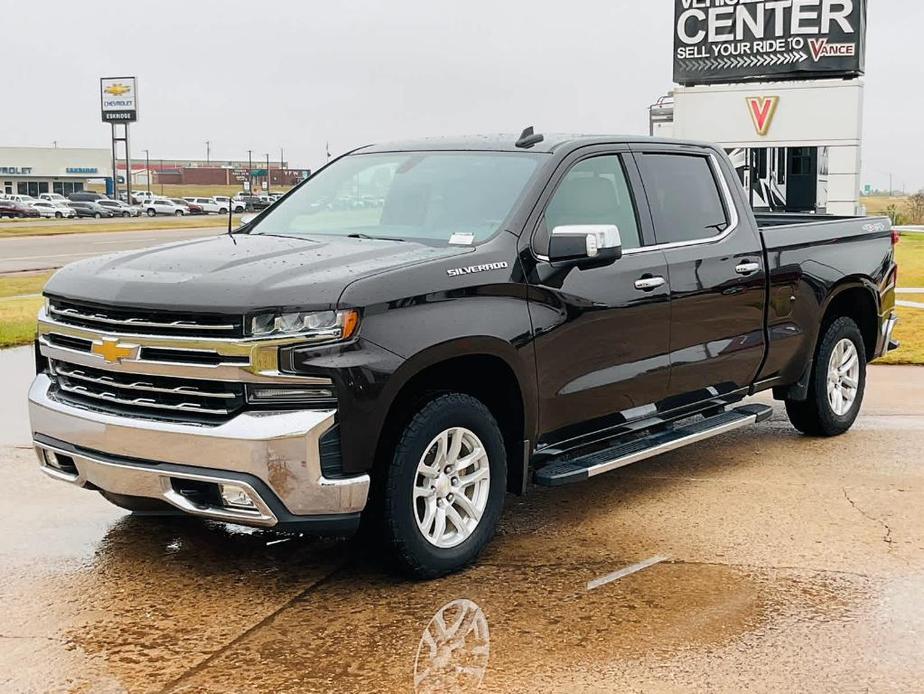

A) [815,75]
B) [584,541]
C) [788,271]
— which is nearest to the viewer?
[584,541]

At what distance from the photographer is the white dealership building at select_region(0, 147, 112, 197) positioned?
11406 cm

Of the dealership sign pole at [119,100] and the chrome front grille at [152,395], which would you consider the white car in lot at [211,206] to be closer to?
the dealership sign pole at [119,100]

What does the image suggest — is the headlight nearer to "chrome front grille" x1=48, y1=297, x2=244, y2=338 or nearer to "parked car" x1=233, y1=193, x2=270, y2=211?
"chrome front grille" x1=48, y1=297, x2=244, y2=338

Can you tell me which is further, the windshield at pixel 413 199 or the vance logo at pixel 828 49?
the vance logo at pixel 828 49

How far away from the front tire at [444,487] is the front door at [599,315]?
0.43 meters

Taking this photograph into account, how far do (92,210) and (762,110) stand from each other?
53.6 m

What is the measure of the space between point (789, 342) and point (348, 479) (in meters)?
3.60

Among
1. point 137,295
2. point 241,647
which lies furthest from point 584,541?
point 137,295

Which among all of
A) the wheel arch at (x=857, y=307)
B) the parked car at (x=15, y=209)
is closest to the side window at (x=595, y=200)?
the wheel arch at (x=857, y=307)

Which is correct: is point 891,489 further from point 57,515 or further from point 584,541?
point 57,515

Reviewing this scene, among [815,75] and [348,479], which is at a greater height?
[815,75]

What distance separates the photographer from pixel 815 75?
30359 millimetres

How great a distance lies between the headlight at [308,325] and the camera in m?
4.43

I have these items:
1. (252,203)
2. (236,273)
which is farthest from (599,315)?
(252,203)
